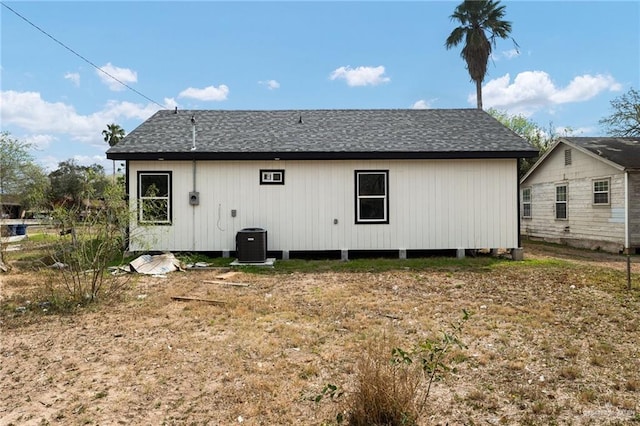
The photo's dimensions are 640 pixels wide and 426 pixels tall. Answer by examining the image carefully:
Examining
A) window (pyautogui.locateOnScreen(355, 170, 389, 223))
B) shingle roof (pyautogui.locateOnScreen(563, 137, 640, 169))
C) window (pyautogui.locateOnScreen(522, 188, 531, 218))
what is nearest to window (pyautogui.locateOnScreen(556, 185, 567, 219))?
shingle roof (pyautogui.locateOnScreen(563, 137, 640, 169))

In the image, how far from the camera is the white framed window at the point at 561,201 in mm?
14094

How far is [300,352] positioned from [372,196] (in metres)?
6.37

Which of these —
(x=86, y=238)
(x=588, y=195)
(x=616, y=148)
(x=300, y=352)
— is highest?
(x=616, y=148)

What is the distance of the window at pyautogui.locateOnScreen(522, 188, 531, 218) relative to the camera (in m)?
16.5

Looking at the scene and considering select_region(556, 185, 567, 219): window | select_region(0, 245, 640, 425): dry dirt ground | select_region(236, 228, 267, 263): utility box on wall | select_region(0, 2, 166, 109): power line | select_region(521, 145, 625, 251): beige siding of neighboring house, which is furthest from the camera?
select_region(556, 185, 567, 219): window

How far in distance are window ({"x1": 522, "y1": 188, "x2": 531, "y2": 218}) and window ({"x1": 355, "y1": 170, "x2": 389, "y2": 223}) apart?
10.1 m

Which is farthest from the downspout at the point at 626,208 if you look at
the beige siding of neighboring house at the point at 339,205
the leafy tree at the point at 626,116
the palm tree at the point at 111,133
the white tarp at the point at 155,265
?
the palm tree at the point at 111,133

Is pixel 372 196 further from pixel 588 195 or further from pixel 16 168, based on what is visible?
pixel 16 168

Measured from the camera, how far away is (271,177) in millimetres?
9656

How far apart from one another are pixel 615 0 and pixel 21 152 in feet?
83.0

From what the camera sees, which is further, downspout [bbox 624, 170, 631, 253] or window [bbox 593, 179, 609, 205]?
window [bbox 593, 179, 609, 205]

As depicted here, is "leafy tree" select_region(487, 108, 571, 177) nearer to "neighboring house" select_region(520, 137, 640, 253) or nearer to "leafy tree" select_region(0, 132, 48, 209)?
"neighboring house" select_region(520, 137, 640, 253)

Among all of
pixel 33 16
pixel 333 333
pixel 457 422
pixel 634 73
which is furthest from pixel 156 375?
pixel 634 73

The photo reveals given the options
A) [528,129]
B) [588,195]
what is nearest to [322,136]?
[588,195]
